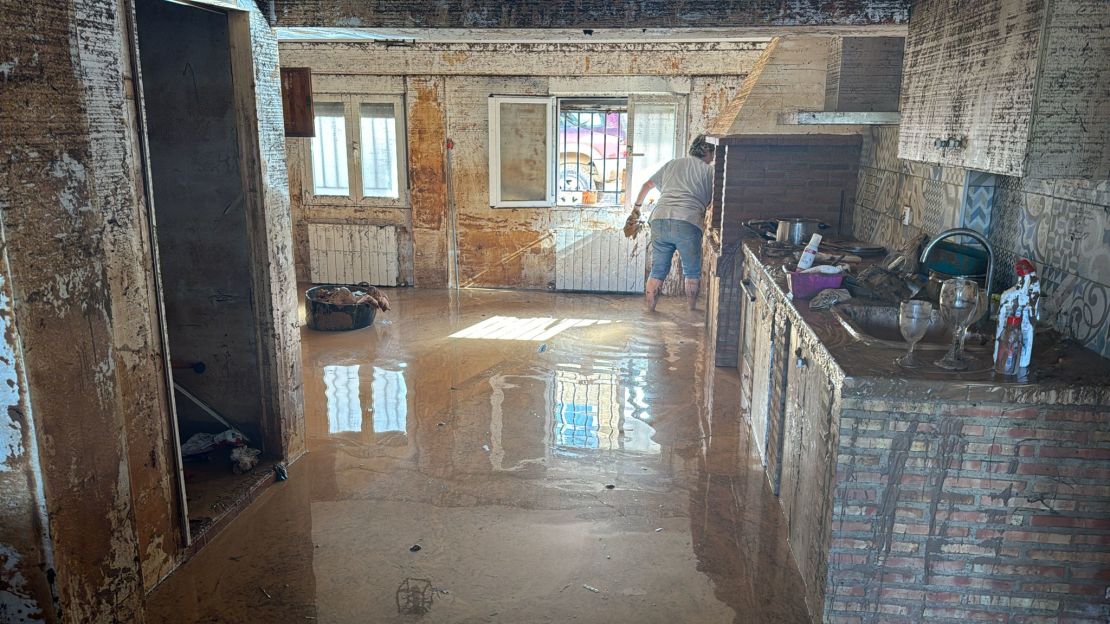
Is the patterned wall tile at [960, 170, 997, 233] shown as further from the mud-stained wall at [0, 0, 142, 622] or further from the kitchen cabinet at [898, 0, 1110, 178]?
the mud-stained wall at [0, 0, 142, 622]

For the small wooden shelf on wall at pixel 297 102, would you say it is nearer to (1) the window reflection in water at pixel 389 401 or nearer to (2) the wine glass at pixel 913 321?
(1) the window reflection in water at pixel 389 401

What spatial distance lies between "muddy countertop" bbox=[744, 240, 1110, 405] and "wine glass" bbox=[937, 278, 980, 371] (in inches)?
2.2

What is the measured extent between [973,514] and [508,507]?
2171 mm

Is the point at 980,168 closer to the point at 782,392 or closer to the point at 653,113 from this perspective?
the point at 782,392

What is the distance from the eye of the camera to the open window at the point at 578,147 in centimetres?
842

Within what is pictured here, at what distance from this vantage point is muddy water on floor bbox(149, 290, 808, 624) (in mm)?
3191

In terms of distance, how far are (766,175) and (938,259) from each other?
2.28 meters

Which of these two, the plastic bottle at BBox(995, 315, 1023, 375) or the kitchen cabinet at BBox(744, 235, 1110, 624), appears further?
the plastic bottle at BBox(995, 315, 1023, 375)

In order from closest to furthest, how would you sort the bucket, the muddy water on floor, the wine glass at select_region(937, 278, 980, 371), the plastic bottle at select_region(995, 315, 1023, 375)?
the plastic bottle at select_region(995, 315, 1023, 375), the wine glass at select_region(937, 278, 980, 371), the muddy water on floor, the bucket

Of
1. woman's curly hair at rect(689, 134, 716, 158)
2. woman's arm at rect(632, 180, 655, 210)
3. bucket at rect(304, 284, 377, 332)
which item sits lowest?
bucket at rect(304, 284, 377, 332)

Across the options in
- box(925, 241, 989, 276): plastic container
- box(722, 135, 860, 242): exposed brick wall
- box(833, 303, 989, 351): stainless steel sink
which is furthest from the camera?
box(722, 135, 860, 242): exposed brick wall

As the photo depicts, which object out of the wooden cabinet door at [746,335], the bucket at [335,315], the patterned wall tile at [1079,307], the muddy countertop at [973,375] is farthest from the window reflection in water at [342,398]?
the patterned wall tile at [1079,307]

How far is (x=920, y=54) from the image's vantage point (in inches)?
149

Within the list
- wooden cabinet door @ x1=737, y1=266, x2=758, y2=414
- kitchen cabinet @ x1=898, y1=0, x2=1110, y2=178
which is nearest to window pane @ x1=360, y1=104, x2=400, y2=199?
wooden cabinet door @ x1=737, y1=266, x2=758, y2=414
